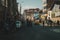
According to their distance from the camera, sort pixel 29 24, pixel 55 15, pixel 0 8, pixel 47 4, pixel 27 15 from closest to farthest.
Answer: pixel 0 8 < pixel 29 24 < pixel 55 15 < pixel 47 4 < pixel 27 15

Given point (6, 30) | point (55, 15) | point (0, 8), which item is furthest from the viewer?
point (55, 15)

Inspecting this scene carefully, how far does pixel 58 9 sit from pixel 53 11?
2227 mm

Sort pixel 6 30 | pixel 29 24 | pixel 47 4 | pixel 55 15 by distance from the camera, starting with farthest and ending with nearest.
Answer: pixel 47 4
pixel 55 15
pixel 29 24
pixel 6 30

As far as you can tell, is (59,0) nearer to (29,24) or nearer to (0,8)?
(29,24)

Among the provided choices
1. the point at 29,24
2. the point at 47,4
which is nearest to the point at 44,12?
the point at 47,4

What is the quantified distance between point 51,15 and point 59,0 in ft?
22.2

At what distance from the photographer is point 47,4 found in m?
103

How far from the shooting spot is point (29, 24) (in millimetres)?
58719

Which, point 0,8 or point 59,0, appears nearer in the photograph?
point 0,8

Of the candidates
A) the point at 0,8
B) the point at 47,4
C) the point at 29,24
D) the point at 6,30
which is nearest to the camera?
the point at 6,30

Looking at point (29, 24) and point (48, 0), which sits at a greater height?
point (48, 0)

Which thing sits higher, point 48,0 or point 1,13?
point 48,0

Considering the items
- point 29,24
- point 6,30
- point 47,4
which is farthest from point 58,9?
point 6,30

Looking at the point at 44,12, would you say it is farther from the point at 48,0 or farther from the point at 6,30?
the point at 6,30
